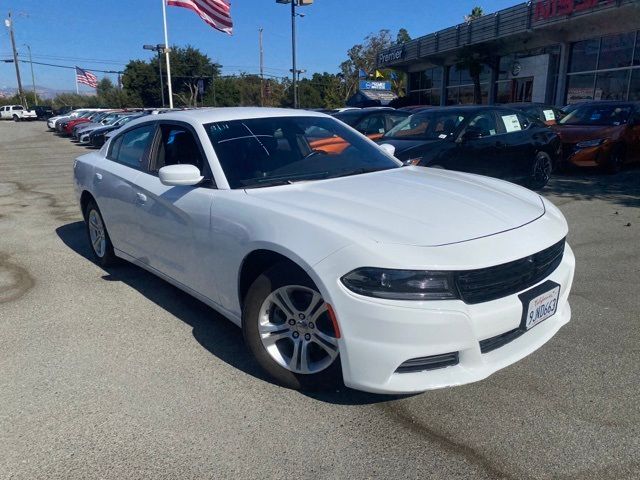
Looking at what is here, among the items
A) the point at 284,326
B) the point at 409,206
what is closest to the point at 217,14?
the point at 409,206

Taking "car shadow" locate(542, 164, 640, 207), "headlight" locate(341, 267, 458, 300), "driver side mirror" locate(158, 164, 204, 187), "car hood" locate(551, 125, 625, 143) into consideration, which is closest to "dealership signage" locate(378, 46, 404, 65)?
"car shadow" locate(542, 164, 640, 207)

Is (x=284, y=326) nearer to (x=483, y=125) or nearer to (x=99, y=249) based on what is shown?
(x=99, y=249)

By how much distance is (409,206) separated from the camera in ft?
9.87

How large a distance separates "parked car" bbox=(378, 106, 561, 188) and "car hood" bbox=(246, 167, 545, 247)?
13.5 feet

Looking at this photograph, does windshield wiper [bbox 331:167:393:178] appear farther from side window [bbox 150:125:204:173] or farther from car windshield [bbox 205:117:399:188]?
side window [bbox 150:125:204:173]

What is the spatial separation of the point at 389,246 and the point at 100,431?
1.72 meters

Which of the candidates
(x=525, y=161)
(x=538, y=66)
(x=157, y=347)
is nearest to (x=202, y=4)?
(x=538, y=66)

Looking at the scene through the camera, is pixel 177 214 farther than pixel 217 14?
No

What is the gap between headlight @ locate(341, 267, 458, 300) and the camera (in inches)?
97.8

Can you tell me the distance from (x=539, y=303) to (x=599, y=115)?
1010 cm

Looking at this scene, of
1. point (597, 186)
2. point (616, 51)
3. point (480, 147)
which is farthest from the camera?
point (616, 51)

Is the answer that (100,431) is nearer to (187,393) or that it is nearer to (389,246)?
(187,393)

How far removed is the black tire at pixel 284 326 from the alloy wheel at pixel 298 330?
13 mm

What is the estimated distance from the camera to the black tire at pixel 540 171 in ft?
29.0
